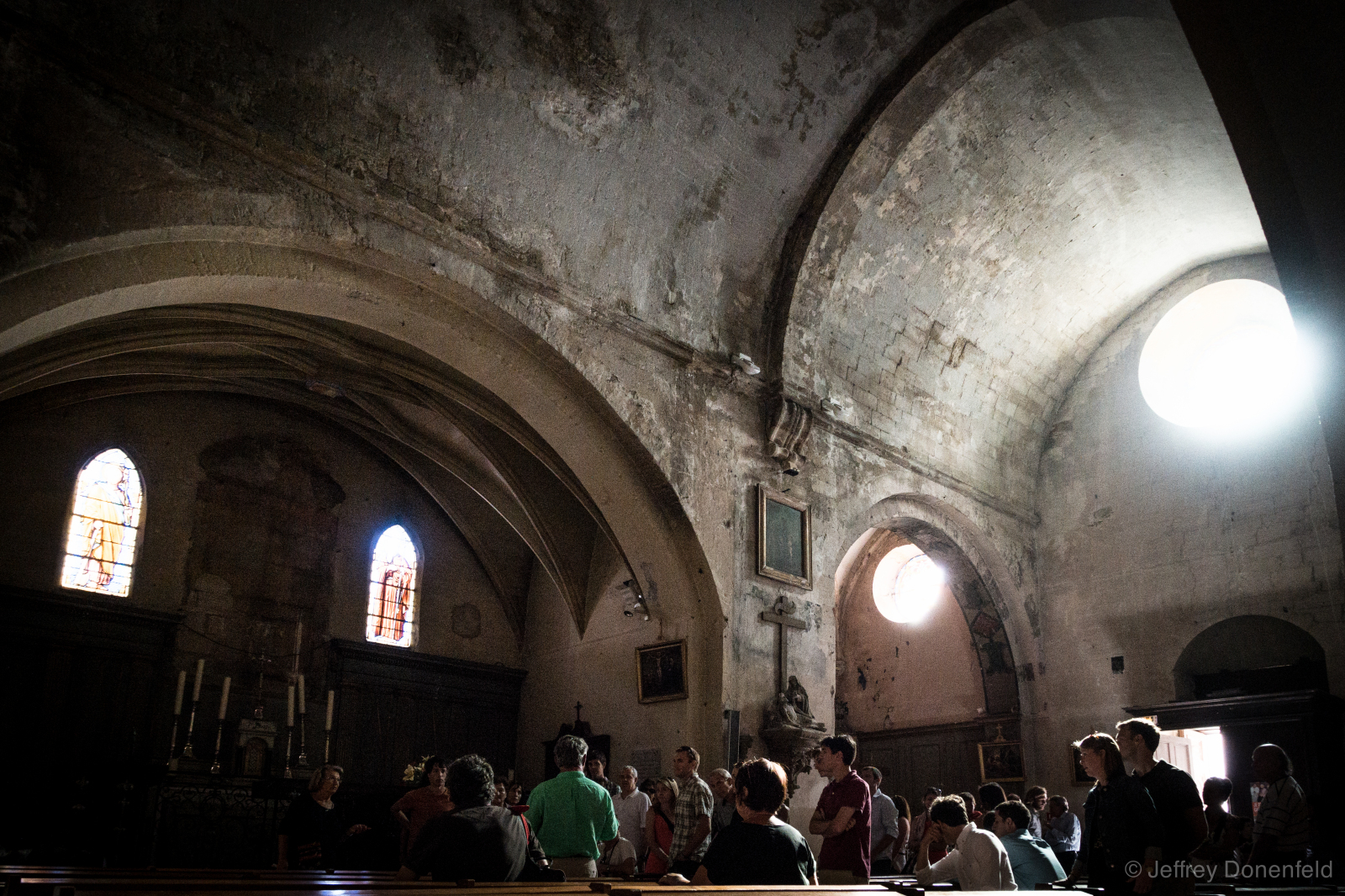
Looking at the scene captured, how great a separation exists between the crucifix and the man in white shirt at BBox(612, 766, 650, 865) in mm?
2308

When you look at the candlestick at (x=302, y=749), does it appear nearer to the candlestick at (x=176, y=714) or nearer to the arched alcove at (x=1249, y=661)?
the candlestick at (x=176, y=714)

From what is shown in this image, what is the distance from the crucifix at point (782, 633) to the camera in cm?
1027

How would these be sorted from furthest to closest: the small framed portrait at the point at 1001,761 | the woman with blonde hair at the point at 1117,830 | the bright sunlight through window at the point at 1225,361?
1. the small framed portrait at the point at 1001,761
2. the bright sunlight through window at the point at 1225,361
3. the woman with blonde hair at the point at 1117,830

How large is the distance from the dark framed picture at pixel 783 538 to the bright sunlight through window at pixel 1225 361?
5.88 meters

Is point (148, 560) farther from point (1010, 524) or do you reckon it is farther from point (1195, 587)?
point (1195, 587)

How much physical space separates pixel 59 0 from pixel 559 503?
307 inches

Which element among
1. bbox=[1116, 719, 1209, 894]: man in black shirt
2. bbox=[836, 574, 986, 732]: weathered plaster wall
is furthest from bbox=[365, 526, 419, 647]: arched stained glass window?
bbox=[1116, 719, 1209, 894]: man in black shirt

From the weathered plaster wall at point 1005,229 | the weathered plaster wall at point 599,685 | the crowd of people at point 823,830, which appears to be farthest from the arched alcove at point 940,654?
the crowd of people at point 823,830

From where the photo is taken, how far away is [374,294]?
28.3 feet

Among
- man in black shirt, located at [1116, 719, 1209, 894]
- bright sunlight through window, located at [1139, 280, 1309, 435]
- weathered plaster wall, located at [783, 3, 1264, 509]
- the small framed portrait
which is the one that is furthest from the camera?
the small framed portrait

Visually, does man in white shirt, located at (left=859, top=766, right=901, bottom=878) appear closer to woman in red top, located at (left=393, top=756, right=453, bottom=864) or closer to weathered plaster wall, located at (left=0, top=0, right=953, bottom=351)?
woman in red top, located at (left=393, top=756, right=453, bottom=864)

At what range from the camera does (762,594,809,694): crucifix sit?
10.3 meters

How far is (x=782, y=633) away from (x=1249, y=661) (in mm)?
6181

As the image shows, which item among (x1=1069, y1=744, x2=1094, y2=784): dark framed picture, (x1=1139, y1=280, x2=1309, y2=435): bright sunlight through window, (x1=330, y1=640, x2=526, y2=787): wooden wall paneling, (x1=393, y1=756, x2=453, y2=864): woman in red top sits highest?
(x1=1139, y1=280, x2=1309, y2=435): bright sunlight through window
